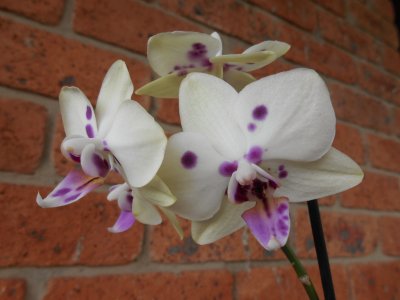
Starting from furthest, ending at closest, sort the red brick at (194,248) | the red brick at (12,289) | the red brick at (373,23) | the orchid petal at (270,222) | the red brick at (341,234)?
the red brick at (373,23) < the red brick at (341,234) < the red brick at (194,248) < the red brick at (12,289) < the orchid petal at (270,222)

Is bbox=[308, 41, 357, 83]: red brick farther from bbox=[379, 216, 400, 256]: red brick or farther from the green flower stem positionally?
the green flower stem

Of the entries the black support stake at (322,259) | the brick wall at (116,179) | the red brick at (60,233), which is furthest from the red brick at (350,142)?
the black support stake at (322,259)

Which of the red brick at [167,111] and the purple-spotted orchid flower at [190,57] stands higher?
the purple-spotted orchid flower at [190,57]

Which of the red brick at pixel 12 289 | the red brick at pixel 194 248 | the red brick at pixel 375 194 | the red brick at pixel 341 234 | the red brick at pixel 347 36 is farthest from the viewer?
the red brick at pixel 347 36

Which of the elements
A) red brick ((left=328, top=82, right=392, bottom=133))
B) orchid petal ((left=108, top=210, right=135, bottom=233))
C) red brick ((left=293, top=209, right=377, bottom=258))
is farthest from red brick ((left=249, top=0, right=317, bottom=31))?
orchid petal ((left=108, top=210, right=135, bottom=233))

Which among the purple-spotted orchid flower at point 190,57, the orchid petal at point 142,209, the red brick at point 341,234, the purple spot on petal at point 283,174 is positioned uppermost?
the purple-spotted orchid flower at point 190,57

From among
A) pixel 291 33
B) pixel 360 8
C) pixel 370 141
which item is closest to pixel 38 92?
pixel 291 33

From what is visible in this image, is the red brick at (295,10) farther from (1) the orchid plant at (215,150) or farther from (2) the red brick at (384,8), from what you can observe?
(1) the orchid plant at (215,150)
